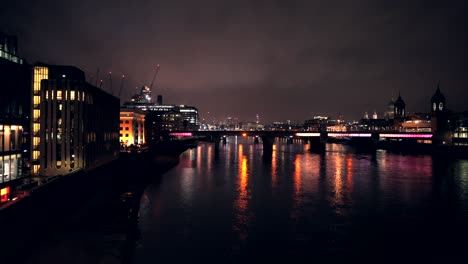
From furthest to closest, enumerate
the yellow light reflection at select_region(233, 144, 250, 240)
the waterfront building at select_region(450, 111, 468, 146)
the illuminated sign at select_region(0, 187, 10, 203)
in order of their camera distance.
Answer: the waterfront building at select_region(450, 111, 468, 146)
the yellow light reflection at select_region(233, 144, 250, 240)
the illuminated sign at select_region(0, 187, 10, 203)

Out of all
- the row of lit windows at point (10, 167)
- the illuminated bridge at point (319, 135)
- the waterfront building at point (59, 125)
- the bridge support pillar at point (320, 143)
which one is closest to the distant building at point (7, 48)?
the waterfront building at point (59, 125)

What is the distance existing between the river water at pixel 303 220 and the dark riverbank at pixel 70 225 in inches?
100

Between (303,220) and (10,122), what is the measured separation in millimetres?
34221

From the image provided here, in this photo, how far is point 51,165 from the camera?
1975 inches

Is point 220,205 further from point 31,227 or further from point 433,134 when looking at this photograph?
point 433,134

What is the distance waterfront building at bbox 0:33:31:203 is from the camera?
110ft

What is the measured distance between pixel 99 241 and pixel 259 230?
599 inches

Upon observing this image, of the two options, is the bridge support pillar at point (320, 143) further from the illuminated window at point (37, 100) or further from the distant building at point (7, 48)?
the distant building at point (7, 48)

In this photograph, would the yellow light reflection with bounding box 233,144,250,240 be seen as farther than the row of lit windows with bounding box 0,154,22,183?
No

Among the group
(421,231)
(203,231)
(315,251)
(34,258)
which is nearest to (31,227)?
(34,258)

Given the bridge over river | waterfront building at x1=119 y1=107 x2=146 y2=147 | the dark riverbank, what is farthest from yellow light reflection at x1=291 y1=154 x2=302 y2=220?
waterfront building at x1=119 y1=107 x2=146 y2=147

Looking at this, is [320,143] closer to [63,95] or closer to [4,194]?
[63,95]

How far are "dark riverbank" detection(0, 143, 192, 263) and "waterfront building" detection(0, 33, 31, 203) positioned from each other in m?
4.72

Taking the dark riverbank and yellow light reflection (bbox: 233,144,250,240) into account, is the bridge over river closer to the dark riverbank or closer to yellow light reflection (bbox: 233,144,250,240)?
yellow light reflection (bbox: 233,144,250,240)
